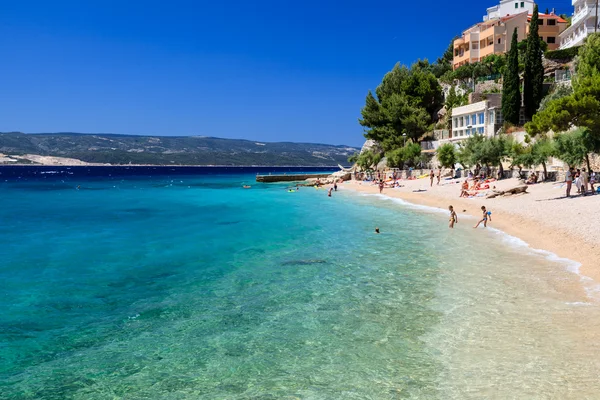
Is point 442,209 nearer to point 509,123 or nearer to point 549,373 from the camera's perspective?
point 509,123

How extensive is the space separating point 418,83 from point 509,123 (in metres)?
22.4

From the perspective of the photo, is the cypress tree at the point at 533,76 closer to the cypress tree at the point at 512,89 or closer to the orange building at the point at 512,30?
the cypress tree at the point at 512,89

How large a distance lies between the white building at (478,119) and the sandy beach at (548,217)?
54.7 ft

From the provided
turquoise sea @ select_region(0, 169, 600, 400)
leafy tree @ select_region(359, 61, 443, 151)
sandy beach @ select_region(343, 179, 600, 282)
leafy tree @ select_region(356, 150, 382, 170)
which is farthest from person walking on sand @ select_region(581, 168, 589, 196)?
leafy tree @ select_region(356, 150, 382, 170)

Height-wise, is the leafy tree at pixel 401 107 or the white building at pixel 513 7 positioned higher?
the white building at pixel 513 7

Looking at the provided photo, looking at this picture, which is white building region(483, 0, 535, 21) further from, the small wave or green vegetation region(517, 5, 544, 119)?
the small wave

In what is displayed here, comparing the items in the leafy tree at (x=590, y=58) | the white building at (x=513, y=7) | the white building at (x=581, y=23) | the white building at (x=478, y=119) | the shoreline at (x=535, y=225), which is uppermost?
the white building at (x=513, y=7)

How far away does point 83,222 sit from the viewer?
108 feet

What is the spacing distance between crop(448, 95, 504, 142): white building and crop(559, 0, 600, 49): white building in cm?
1708

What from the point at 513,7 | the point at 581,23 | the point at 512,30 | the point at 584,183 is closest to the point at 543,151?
the point at 584,183

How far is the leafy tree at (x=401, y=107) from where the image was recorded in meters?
65.9

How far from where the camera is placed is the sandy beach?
17.0 meters

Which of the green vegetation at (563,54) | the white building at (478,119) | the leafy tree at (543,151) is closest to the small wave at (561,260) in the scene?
the leafy tree at (543,151)

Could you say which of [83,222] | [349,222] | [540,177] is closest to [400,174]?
[540,177]
